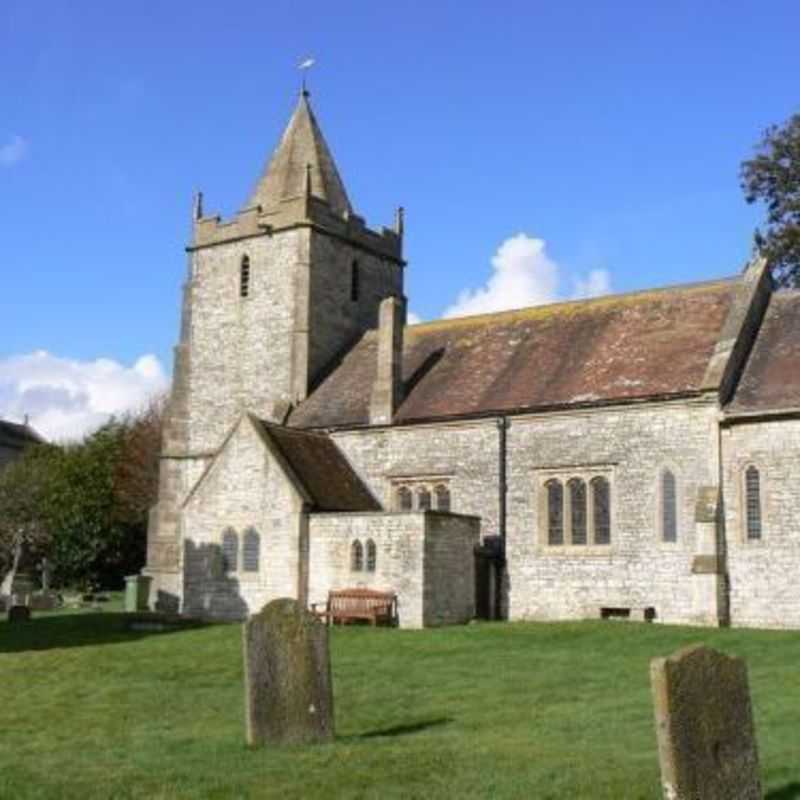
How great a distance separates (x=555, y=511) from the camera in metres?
29.0

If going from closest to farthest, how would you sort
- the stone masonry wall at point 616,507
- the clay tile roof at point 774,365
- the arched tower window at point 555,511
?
the clay tile roof at point 774,365
the stone masonry wall at point 616,507
the arched tower window at point 555,511

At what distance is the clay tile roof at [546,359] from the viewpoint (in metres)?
28.8

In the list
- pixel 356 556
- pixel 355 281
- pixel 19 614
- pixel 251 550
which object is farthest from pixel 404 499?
pixel 19 614

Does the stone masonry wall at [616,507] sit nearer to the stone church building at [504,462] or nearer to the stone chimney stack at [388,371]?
the stone church building at [504,462]

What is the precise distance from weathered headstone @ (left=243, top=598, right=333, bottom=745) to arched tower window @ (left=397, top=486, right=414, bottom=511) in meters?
18.5

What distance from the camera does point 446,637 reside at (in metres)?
23.6

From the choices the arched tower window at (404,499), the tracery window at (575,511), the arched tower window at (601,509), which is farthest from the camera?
the arched tower window at (404,499)

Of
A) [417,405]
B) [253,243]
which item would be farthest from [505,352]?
[253,243]

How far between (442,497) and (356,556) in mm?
3573

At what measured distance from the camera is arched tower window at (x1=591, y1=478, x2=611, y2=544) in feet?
91.9

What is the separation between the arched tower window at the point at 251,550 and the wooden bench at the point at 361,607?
2.97 metres

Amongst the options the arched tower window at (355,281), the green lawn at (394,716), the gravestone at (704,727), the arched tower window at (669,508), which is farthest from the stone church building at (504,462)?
the gravestone at (704,727)

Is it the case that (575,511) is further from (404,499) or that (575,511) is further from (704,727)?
(704,727)

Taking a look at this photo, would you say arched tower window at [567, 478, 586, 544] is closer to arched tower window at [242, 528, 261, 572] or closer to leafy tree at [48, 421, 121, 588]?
arched tower window at [242, 528, 261, 572]
